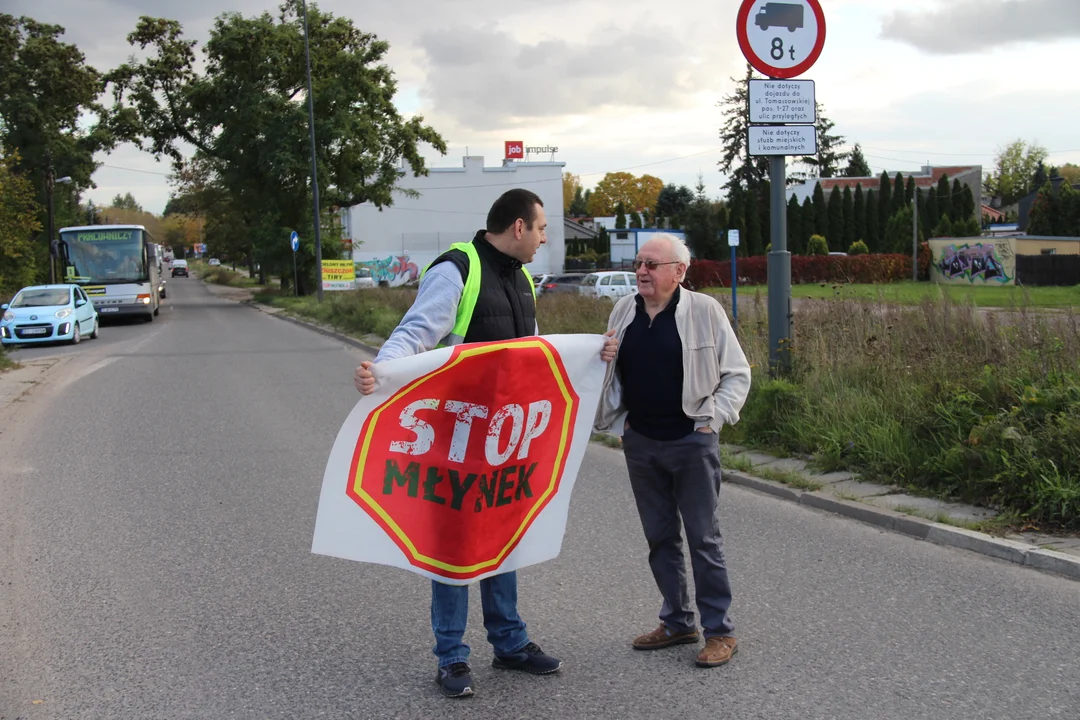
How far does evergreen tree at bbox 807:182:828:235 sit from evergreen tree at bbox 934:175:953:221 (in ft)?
26.2

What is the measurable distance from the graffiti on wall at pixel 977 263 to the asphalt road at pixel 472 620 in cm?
4398

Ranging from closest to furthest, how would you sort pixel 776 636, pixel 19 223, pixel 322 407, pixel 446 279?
1. pixel 446 279
2. pixel 776 636
3. pixel 322 407
4. pixel 19 223

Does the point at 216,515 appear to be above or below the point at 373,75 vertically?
below

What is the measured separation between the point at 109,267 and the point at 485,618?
34.7m

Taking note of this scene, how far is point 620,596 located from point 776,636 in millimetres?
944

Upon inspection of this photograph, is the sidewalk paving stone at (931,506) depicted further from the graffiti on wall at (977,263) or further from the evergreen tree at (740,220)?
the evergreen tree at (740,220)

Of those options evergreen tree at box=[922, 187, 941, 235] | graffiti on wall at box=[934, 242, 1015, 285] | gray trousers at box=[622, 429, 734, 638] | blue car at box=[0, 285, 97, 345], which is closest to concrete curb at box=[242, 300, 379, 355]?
blue car at box=[0, 285, 97, 345]

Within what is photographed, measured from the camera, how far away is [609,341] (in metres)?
4.52

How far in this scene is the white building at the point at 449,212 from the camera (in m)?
80.7

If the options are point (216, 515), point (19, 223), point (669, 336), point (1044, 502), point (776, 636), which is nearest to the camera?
point (669, 336)

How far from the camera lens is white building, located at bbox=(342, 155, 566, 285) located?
8069 cm

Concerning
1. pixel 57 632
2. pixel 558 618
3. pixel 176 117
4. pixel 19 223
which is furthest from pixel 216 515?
pixel 176 117

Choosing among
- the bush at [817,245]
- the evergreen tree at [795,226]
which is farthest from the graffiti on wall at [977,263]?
the evergreen tree at [795,226]

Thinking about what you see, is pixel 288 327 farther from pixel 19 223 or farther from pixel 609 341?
pixel 609 341
